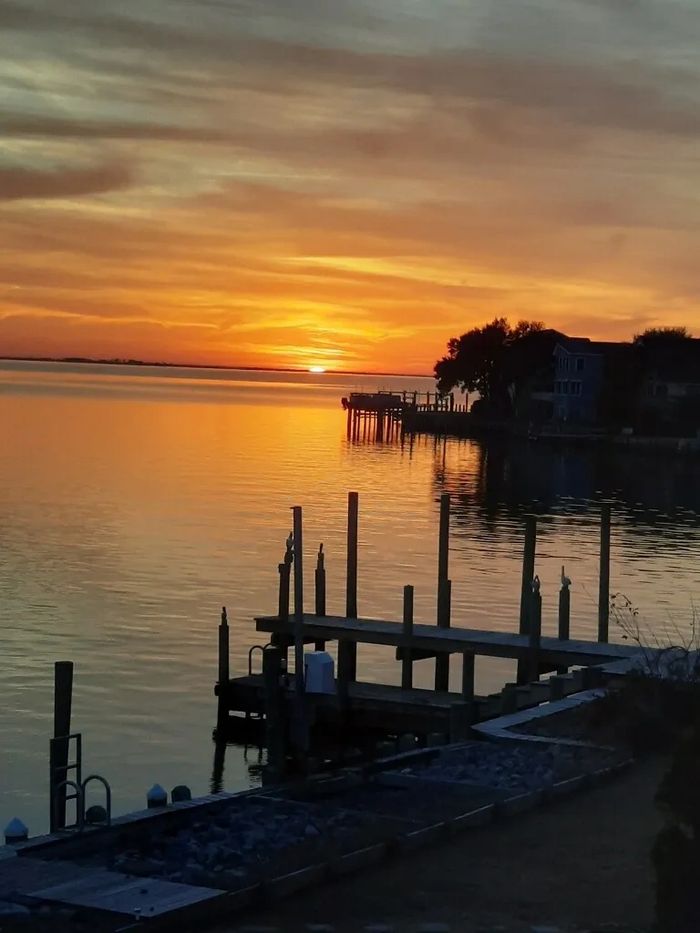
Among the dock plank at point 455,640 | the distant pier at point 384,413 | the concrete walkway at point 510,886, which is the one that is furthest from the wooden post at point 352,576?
the distant pier at point 384,413

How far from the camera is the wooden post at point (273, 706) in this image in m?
23.8

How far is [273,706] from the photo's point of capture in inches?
945

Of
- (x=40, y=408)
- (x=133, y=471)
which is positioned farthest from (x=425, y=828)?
(x=40, y=408)

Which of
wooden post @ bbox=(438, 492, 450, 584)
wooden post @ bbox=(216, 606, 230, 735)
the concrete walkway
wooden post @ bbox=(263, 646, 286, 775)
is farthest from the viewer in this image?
wooden post @ bbox=(438, 492, 450, 584)

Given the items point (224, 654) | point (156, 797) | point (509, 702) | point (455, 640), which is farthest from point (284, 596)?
point (156, 797)

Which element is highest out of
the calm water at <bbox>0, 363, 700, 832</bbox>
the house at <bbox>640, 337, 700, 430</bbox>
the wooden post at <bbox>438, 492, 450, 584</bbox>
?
the house at <bbox>640, 337, 700, 430</bbox>

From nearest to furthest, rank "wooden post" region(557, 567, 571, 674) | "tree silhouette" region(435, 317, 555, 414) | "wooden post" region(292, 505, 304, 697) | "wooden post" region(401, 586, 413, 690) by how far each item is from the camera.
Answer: "wooden post" region(292, 505, 304, 697), "wooden post" region(401, 586, 413, 690), "wooden post" region(557, 567, 571, 674), "tree silhouette" region(435, 317, 555, 414)

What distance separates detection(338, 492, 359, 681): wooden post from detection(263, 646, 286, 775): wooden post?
1552 mm

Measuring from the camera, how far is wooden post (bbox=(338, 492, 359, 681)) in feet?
83.6

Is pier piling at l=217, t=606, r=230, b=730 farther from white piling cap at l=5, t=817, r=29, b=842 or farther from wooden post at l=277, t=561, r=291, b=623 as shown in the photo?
white piling cap at l=5, t=817, r=29, b=842

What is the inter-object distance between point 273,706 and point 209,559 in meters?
22.9

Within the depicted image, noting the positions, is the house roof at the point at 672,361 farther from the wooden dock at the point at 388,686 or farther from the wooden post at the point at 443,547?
the wooden dock at the point at 388,686

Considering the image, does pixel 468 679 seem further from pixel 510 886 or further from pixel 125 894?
pixel 125 894

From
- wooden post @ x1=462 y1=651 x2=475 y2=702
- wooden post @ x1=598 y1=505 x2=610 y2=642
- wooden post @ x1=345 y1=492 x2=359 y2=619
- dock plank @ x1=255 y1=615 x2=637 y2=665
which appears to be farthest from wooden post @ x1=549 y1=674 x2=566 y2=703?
wooden post @ x1=345 y1=492 x2=359 y2=619
